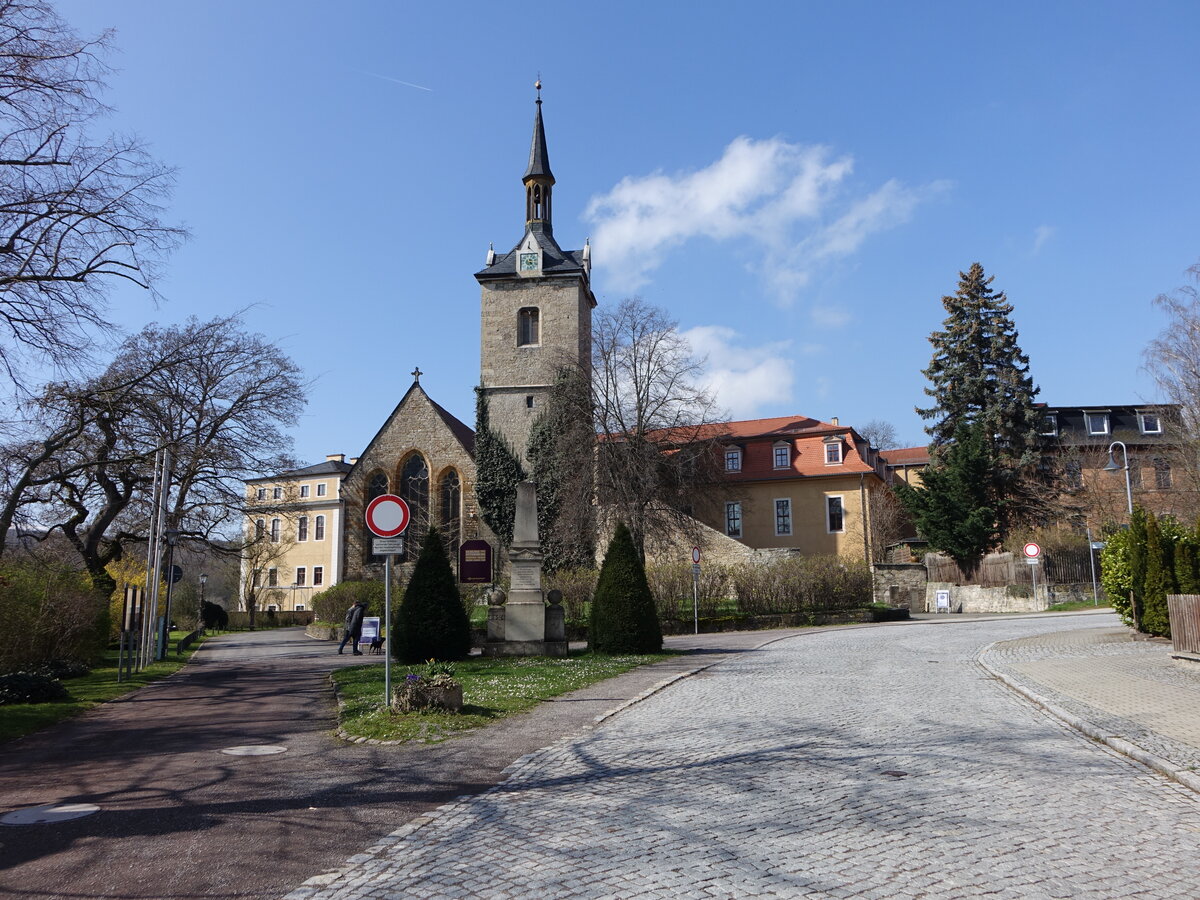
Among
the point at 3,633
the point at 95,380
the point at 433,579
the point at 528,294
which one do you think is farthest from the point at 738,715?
the point at 528,294

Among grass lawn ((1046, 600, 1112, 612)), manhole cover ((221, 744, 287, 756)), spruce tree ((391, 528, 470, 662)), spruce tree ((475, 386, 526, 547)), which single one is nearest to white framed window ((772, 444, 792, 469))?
spruce tree ((475, 386, 526, 547))

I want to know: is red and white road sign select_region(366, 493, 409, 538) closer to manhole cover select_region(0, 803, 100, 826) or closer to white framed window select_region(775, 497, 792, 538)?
manhole cover select_region(0, 803, 100, 826)

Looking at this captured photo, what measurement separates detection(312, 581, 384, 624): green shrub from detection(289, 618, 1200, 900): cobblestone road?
22.6m

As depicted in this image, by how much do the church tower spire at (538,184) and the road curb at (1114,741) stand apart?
43.7m

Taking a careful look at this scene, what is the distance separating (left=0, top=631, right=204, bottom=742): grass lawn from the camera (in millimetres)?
11583

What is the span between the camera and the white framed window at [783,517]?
5619 cm

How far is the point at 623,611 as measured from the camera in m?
20.1

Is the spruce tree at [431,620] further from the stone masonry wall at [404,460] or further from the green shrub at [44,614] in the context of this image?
the stone masonry wall at [404,460]

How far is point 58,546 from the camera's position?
28391 millimetres

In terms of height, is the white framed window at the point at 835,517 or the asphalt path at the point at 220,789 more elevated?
the white framed window at the point at 835,517

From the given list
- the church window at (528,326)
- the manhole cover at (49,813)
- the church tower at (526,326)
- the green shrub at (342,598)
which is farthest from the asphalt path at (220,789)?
the church window at (528,326)

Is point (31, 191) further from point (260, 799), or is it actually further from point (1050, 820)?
point (1050, 820)

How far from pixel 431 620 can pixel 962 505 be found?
30.9 metres

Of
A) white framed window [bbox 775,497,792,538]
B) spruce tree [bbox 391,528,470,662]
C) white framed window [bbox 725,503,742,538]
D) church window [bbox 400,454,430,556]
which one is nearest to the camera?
spruce tree [bbox 391,528,470,662]
